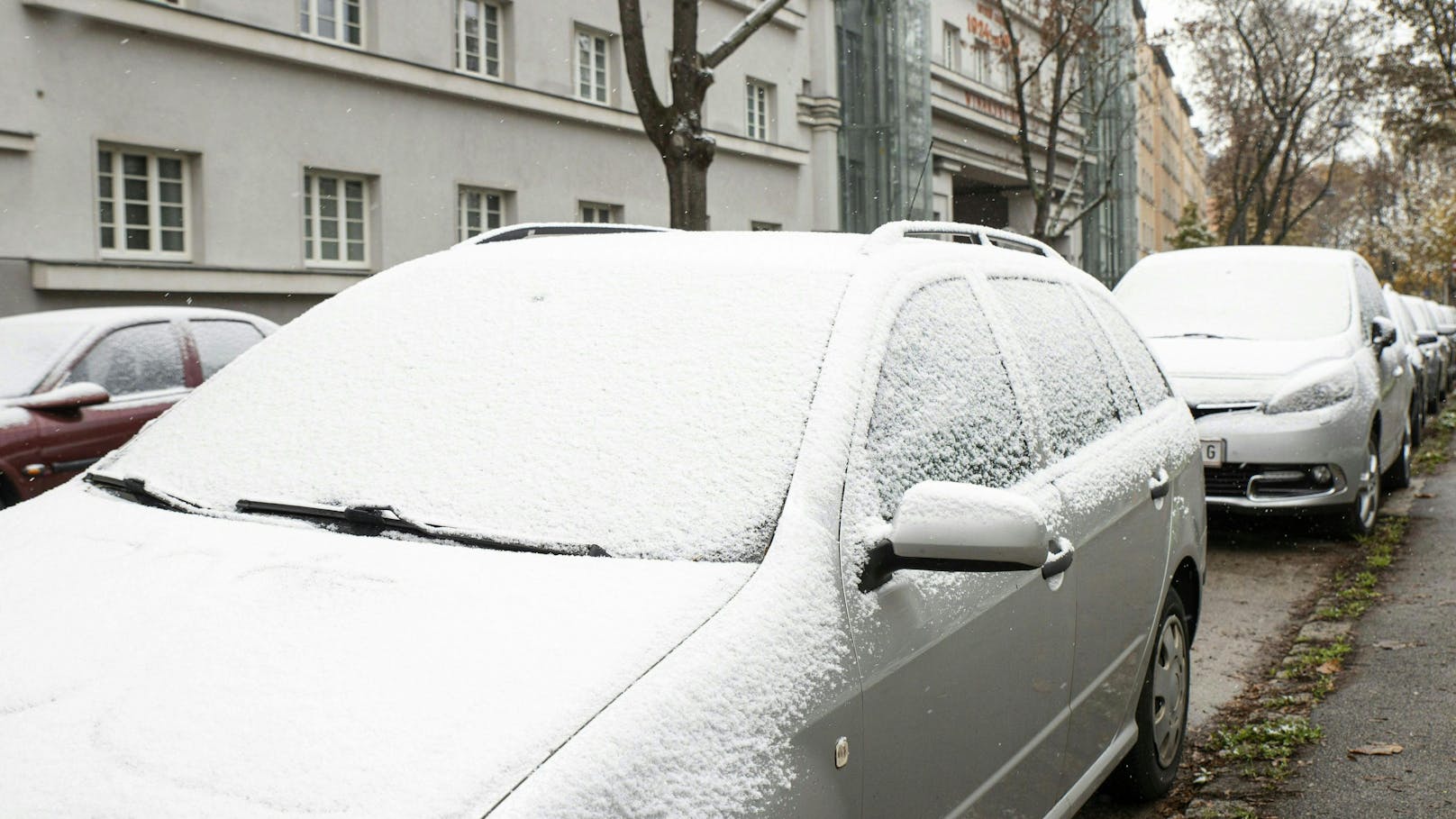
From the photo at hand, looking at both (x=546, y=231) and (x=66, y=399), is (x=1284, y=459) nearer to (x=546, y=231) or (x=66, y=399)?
(x=546, y=231)

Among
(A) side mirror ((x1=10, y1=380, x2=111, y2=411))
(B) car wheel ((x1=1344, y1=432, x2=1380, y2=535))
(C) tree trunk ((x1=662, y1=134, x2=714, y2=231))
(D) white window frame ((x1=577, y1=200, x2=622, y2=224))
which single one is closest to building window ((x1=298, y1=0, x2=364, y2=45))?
(D) white window frame ((x1=577, y1=200, x2=622, y2=224))

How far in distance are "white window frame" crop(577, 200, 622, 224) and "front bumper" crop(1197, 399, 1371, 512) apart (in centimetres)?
1393

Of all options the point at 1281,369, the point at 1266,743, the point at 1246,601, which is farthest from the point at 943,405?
the point at 1281,369

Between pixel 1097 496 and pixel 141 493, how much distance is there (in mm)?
2153

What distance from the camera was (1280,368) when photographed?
8297 millimetres

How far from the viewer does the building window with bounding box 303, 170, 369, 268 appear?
54.3ft

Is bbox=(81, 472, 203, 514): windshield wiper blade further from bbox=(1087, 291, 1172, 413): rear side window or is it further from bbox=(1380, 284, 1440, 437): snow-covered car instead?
bbox=(1380, 284, 1440, 437): snow-covered car

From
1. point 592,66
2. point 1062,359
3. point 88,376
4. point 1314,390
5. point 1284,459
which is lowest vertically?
point 1284,459

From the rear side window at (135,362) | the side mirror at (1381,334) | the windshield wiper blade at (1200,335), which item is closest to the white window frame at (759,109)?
the windshield wiper blade at (1200,335)

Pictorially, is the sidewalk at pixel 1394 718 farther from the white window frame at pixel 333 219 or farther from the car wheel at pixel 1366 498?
the white window frame at pixel 333 219

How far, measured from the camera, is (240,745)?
1.67 metres

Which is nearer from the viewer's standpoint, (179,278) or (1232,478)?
(1232,478)

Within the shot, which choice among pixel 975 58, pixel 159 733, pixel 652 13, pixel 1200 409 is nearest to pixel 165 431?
pixel 159 733

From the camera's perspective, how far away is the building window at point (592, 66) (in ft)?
68.5
